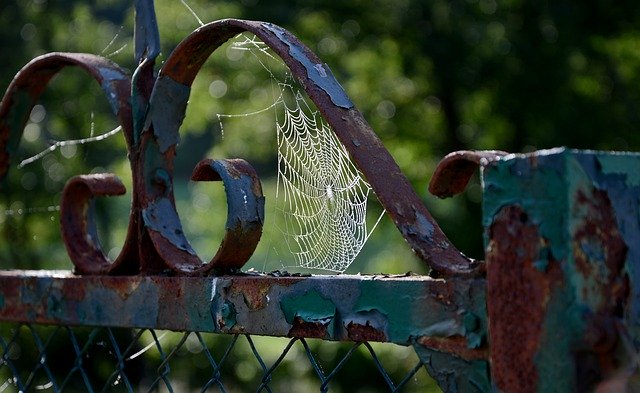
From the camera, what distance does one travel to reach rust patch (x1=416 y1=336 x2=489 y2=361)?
909 mm

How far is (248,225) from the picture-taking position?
1.19 metres

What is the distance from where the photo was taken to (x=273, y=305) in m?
1.12

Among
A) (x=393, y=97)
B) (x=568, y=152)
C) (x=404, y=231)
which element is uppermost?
(x=568, y=152)

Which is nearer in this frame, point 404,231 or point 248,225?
point 404,231

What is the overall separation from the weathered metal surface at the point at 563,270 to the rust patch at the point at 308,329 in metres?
0.24

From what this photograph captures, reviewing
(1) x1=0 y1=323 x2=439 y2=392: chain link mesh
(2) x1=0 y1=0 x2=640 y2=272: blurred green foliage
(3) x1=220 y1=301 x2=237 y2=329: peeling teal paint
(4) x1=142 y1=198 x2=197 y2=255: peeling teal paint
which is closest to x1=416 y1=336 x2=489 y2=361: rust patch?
(3) x1=220 y1=301 x2=237 y2=329: peeling teal paint

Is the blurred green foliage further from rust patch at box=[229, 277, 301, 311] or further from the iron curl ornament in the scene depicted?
rust patch at box=[229, 277, 301, 311]

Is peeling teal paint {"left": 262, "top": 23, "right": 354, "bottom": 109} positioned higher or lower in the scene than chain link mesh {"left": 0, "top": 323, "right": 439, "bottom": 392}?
higher

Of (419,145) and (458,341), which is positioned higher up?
(458,341)

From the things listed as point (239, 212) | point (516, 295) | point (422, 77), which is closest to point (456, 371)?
point (516, 295)

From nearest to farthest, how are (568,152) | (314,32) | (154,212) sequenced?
(568,152) < (154,212) < (314,32)

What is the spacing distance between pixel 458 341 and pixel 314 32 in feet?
27.5

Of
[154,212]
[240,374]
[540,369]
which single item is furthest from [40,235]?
[540,369]

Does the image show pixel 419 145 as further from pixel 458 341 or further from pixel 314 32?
pixel 458 341
